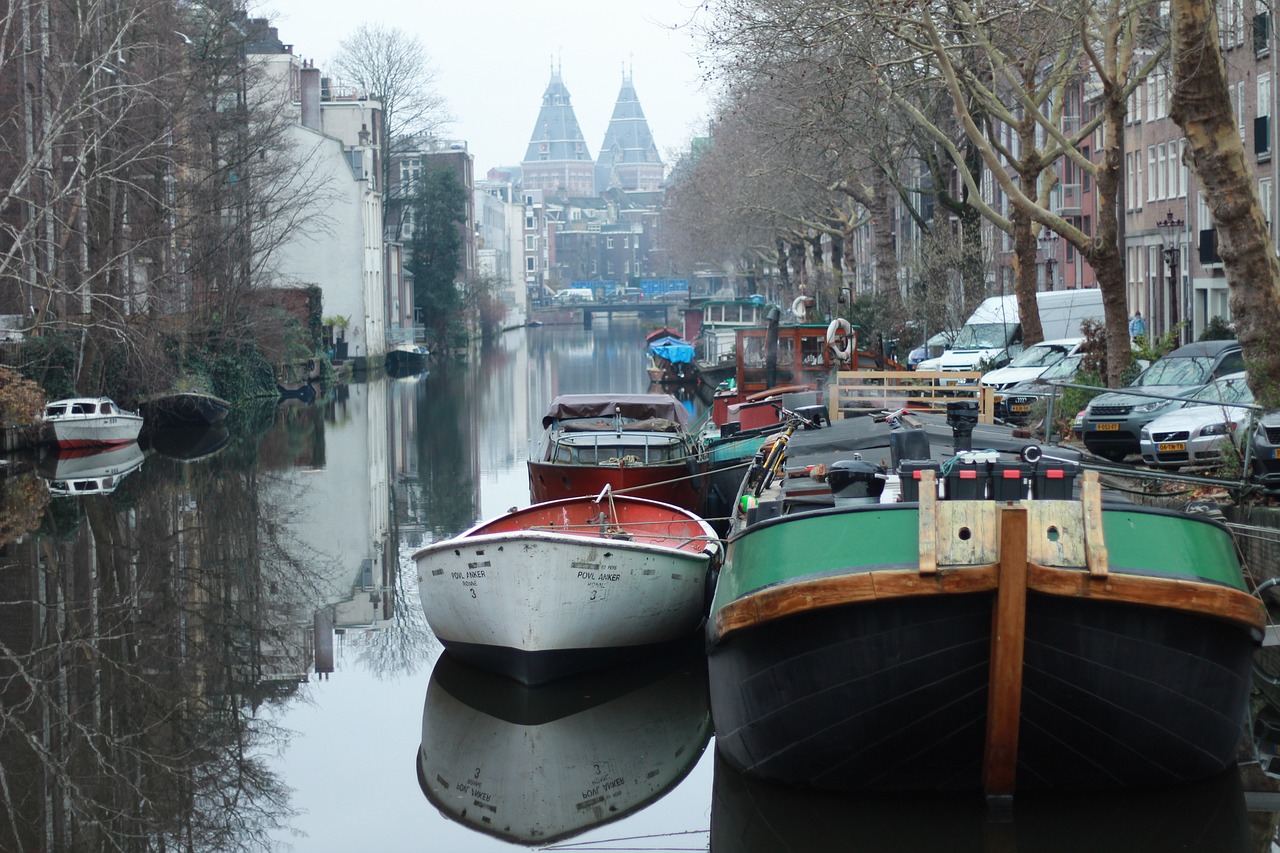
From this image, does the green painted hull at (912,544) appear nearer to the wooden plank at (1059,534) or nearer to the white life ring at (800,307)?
the wooden plank at (1059,534)

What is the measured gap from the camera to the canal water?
9430 mm

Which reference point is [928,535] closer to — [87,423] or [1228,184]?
[1228,184]

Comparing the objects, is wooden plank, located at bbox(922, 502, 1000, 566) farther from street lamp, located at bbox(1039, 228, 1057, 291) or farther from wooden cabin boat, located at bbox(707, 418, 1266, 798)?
street lamp, located at bbox(1039, 228, 1057, 291)

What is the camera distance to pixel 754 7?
2425 cm

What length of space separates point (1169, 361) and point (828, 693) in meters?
16.3

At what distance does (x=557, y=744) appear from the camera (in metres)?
11.7

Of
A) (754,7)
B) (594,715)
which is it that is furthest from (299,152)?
(594,715)

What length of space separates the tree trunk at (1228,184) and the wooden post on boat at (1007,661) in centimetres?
801

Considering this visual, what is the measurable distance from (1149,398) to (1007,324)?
1553 cm

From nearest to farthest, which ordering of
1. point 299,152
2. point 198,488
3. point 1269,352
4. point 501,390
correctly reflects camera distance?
point 1269,352
point 198,488
point 501,390
point 299,152

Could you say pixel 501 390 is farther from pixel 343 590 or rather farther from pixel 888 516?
pixel 888 516

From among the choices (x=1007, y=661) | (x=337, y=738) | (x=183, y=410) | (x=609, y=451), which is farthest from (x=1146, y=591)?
(x=183, y=410)

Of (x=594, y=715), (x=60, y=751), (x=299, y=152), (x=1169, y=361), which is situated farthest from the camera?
(x=299, y=152)

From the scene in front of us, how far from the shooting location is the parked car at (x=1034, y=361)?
1195 inches
